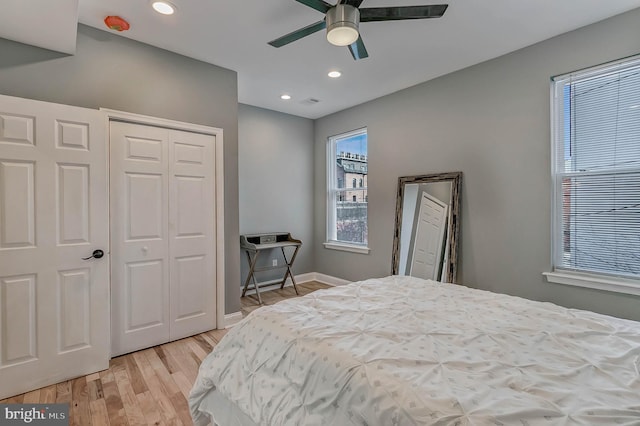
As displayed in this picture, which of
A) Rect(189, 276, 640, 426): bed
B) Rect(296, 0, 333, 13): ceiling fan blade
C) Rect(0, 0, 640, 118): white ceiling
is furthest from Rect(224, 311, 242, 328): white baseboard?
Rect(296, 0, 333, 13): ceiling fan blade

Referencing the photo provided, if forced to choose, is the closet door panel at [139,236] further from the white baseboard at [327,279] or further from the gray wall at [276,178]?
the white baseboard at [327,279]


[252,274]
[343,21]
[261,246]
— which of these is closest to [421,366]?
[343,21]

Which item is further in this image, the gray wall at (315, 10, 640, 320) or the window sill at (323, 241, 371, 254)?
the window sill at (323, 241, 371, 254)

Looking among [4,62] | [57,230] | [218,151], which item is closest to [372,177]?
[218,151]

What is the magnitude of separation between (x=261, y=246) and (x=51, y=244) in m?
2.16

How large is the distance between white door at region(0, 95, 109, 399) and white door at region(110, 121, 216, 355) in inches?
8.3

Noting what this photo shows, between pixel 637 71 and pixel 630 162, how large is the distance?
0.68 metres

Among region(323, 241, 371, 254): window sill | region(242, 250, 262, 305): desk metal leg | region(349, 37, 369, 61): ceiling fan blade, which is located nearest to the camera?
region(349, 37, 369, 61): ceiling fan blade

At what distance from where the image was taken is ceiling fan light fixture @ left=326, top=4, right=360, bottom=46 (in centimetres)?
172

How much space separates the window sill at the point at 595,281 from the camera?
2.24m

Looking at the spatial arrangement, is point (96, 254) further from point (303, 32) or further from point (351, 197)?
point (351, 197)

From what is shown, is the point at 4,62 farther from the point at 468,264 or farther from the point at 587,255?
the point at 587,255

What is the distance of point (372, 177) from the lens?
4184mm

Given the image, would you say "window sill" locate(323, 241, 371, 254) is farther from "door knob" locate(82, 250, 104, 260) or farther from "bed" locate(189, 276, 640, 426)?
"door knob" locate(82, 250, 104, 260)
